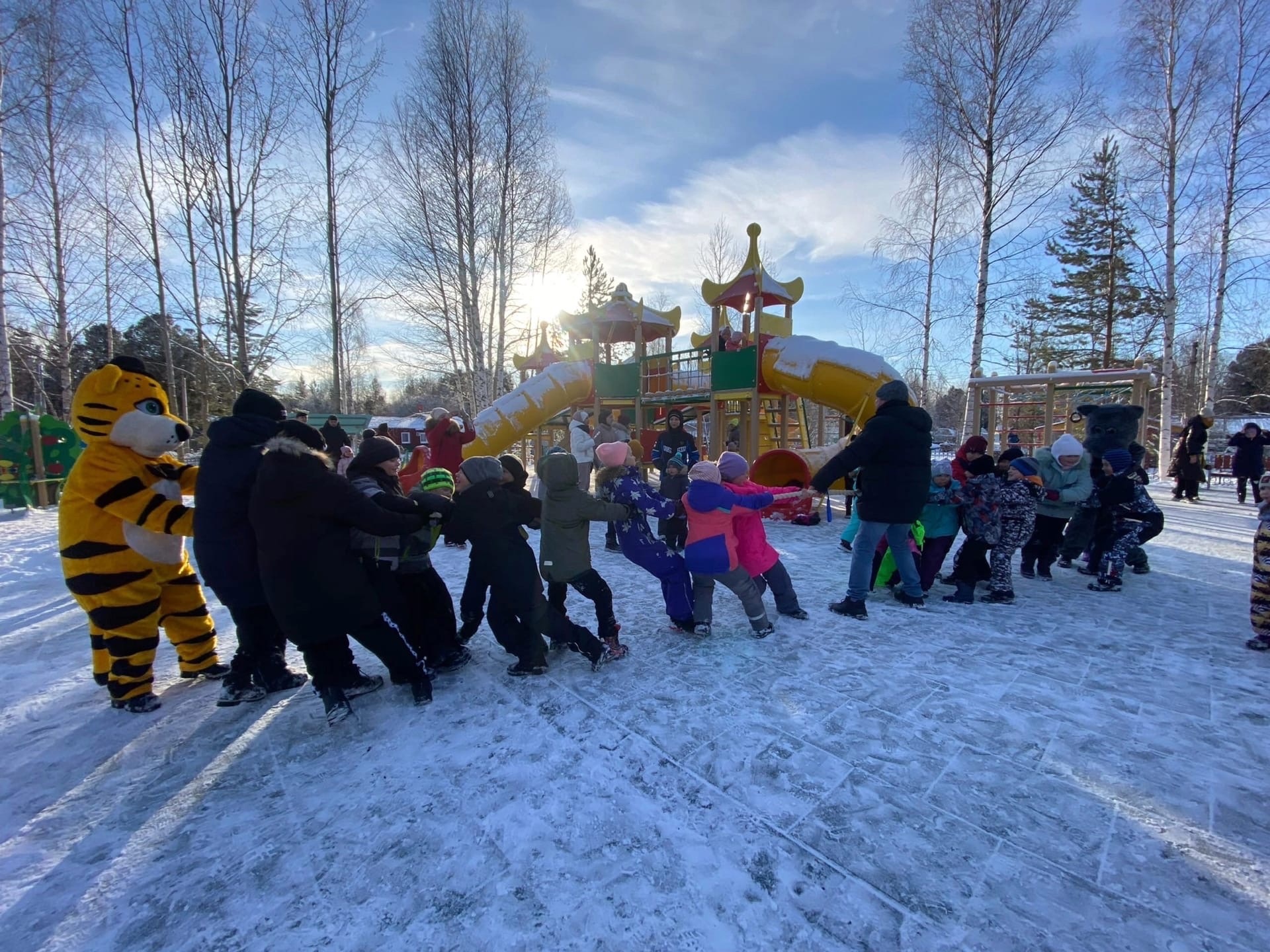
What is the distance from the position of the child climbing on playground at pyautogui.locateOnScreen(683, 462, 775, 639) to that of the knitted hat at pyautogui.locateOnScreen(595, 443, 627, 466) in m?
0.51

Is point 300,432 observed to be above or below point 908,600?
above

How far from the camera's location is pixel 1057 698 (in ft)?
9.63

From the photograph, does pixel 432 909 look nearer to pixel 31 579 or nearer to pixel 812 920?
pixel 812 920

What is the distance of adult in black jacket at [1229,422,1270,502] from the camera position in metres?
9.71

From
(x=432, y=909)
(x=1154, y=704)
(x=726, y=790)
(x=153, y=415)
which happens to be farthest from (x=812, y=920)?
(x=153, y=415)

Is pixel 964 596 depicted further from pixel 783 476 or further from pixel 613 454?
pixel 783 476

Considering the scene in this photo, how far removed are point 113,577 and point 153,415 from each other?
917 mm

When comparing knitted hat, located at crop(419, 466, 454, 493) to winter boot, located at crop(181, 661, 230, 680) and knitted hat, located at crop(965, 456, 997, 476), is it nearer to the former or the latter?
winter boot, located at crop(181, 661, 230, 680)

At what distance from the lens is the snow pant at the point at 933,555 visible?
470 cm

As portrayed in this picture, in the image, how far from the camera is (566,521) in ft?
11.5

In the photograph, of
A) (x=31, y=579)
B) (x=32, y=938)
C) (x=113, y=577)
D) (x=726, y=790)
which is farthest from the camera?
(x=31, y=579)

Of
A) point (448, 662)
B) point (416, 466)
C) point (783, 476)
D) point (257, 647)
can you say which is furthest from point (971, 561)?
point (416, 466)

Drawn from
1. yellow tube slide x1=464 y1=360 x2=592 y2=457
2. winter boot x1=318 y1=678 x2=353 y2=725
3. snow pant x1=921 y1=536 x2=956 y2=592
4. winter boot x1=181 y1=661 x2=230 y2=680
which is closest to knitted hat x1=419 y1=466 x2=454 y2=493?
winter boot x1=318 y1=678 x2=353 y2=725

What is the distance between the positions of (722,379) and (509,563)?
27.1ft
